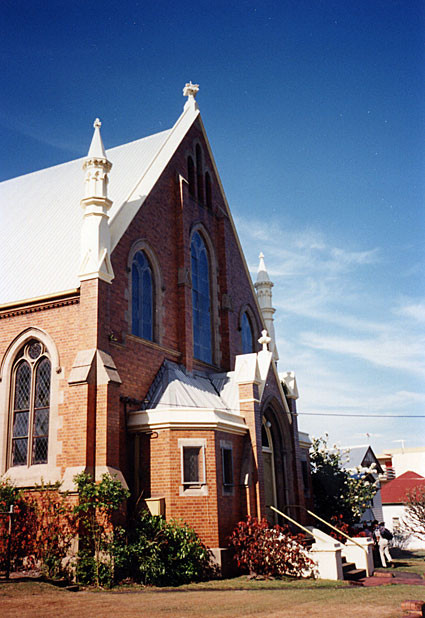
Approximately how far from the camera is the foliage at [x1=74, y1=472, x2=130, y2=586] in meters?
16.2

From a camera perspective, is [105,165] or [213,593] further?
[105,165]

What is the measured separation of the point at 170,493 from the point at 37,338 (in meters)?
6.21

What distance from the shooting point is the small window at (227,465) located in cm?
1961

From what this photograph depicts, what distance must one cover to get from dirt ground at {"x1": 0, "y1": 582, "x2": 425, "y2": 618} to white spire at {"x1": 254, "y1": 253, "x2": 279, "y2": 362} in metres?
15.8

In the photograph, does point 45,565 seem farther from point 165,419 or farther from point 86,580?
point 165,419

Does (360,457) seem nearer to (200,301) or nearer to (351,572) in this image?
(200,301)

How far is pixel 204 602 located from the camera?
13.5m

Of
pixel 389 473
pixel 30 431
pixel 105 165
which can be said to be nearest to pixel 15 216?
pixel 105 165

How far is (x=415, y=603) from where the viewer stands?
1230 cm

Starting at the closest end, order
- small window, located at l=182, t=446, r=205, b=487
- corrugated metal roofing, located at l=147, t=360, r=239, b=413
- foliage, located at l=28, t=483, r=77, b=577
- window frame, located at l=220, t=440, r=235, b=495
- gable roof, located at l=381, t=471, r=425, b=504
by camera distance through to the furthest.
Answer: foliage, located at l=28, t=483, r=77, b=577 → small window, located at l=182, t=446, r=205, b=487 → window frame, located at l=220, t=440, r=235, b=495 → corrugated metal roofing, located at l=147, t=360, r=239, b=413 → gable roof, located at l=381, t=471, r=425, b=504

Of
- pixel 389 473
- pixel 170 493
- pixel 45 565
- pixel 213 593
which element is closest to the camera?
pixel 213 593

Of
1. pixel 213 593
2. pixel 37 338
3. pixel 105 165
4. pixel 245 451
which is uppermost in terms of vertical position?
pixel 105 165

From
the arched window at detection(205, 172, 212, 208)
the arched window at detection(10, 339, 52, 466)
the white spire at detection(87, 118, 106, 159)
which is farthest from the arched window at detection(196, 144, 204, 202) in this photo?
the arched window at detection(10, 339, 52, 466)

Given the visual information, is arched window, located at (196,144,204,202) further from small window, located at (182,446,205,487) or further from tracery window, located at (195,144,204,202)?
small window, located at (182,446,205,487)
